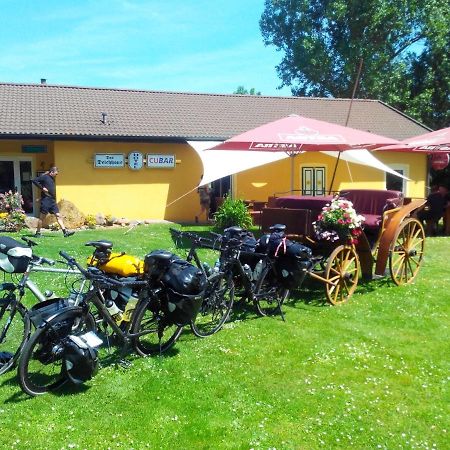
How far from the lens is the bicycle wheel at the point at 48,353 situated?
3834 mm

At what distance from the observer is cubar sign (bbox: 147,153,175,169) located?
1611cm

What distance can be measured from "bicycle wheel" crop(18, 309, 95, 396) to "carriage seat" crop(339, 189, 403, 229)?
16.5ft

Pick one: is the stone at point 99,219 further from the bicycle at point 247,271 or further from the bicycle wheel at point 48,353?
the bicycle wheel at point 48,353

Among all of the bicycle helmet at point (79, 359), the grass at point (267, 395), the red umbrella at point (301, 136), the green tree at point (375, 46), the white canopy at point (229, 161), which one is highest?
the green tree at point (375, 46)

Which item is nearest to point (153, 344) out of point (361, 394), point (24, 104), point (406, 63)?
point (361, 394)

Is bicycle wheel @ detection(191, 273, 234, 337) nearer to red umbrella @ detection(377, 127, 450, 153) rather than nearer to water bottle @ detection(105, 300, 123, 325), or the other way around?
water bottle @ detection(105, 300, 123, 325)

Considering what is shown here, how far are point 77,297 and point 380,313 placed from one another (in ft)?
12.5

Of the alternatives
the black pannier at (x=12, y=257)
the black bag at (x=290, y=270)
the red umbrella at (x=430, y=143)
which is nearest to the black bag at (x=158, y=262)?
the black pannier at (x=12, y=257)

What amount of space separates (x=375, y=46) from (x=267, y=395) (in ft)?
88.3

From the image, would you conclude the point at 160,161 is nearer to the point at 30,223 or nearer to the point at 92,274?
the point at 30,223

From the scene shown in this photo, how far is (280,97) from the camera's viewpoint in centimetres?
2131

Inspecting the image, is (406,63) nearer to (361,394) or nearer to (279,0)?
(279,0)

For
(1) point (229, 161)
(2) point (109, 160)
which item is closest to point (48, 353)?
(1) point (229, 161)

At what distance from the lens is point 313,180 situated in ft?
60.0
